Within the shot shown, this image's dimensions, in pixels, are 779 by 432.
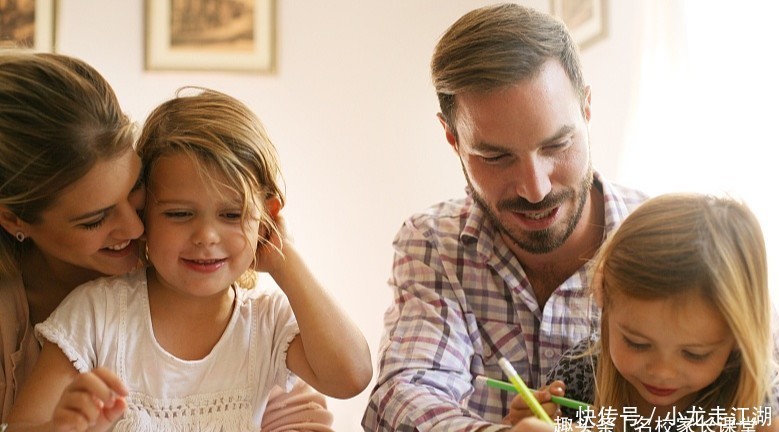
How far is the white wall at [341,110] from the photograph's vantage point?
3232 millimetres

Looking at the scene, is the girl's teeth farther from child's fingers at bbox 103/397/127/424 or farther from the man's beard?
the man's beard

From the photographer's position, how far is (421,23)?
3.38 metres

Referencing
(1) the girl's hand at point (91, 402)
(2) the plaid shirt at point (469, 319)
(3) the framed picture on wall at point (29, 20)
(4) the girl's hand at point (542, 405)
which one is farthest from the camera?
(3) the framed picture on wall at point (29, 20)

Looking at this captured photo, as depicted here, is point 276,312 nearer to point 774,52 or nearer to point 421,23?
point 774,52

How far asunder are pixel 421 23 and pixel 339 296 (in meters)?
1.15

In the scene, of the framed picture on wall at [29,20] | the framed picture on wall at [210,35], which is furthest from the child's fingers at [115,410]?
the framed picture on wall at [29,20]

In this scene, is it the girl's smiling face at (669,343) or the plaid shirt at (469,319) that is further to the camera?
the plaid shirt at (469,319)

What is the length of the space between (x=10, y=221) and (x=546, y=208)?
2.87 feet

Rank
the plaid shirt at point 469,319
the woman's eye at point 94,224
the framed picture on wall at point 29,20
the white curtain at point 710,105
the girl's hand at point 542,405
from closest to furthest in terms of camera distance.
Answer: the girl's hand at point 542,405 → the woman's eye at point 94,224 → the plaid shirt at point 469,319 → the white curtain at point 710,105 → the framed picture on wall at point 29,20

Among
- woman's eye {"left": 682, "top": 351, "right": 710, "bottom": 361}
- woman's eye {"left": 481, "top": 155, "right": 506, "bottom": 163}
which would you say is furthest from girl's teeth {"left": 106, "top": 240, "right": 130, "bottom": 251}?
woman's eye {"left": 682, "top": 351, "right": 710, "bottom": 361}

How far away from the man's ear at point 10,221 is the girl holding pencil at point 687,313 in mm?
816

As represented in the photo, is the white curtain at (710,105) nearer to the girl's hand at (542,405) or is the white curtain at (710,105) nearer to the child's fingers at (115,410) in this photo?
the girl's hand at (542,405)

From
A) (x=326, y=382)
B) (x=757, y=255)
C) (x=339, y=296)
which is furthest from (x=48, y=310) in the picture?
(x=339, y=296)

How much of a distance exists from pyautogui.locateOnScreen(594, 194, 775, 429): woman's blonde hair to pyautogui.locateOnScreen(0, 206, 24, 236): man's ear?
2.96 feet
